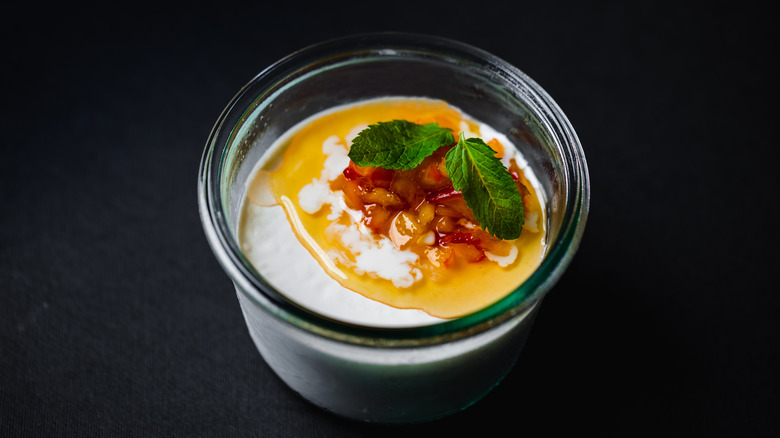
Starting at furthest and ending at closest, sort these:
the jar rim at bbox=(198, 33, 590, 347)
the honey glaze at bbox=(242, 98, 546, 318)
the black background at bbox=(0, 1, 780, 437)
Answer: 1. the black background at bbox=(0, 1, 780, 437)
2. the honey glaze at bbox=(242, 98, 546, 318)
3. the jar rim at bbox=(198, 33, 590, 347)

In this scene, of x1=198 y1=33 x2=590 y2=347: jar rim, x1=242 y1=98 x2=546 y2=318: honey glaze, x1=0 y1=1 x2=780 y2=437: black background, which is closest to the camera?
x1=198 y1=33 x2=590 y2=347: jar rim

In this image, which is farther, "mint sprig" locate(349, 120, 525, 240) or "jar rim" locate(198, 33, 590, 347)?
"mint sprig" locate(349, 120, 525, 240)

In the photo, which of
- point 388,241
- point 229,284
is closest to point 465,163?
point 388,241

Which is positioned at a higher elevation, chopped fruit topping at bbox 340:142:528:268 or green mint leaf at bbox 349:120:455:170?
green mint leaf at bbox 349:120:455:170

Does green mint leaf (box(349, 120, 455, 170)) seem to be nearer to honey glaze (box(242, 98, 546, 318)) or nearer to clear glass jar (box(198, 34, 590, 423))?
honey glaze (box(242, 98, 546, 318))

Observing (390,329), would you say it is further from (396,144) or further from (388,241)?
(396,144)

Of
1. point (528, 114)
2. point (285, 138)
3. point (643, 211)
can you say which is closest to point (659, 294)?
point (643, 211)

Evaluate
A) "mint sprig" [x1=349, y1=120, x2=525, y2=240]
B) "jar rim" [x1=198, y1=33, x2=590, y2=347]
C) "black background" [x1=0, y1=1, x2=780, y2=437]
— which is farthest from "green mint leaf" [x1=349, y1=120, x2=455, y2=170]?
"black background" [x1=0, y1=1, x2=780, y2=437]
